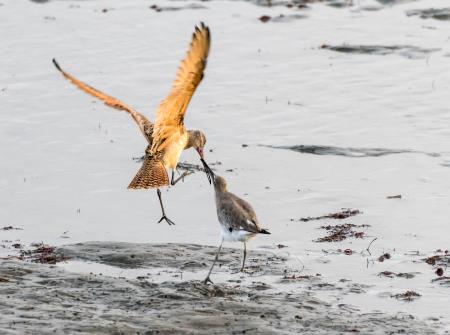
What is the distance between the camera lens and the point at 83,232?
13.7 m

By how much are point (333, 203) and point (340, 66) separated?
8.86 meters

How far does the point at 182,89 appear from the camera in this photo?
12438mm

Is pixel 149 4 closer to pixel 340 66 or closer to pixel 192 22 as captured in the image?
pixel 192 22

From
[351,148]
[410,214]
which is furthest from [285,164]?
[410,214]

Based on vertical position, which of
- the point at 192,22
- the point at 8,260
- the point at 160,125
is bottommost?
the point at 8,260

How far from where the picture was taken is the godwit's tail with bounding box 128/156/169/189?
13.1m

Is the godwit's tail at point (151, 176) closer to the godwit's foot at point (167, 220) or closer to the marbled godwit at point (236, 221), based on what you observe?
the godwit's foot at point (167, 220)

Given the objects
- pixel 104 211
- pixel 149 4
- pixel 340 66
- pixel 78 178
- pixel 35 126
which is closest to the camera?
pixel 104 211

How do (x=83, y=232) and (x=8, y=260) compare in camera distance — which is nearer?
(x=8, y=260)

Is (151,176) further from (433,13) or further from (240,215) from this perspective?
(433,13)

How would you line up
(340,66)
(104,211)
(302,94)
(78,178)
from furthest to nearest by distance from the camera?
(340,66)
(302,94)
(78,178)
(104,211)

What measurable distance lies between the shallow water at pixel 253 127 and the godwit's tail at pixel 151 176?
2.42 ft

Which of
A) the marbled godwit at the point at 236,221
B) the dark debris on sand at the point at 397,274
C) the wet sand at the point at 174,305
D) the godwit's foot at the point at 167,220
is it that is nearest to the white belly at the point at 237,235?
the marbled godwit at the point at 236,221

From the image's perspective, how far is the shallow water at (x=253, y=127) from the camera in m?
13.6
